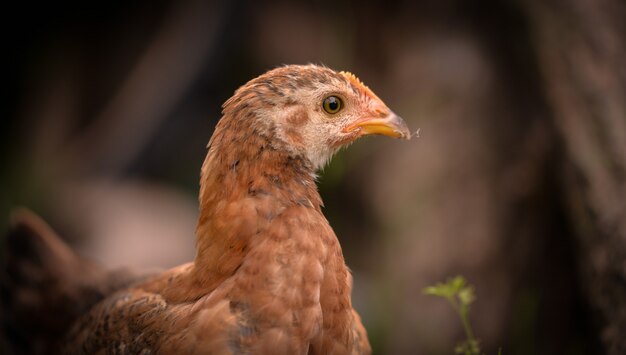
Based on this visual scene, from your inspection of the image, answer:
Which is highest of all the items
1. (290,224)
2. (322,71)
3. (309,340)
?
(322,71)

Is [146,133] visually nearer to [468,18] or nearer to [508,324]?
[468,18]

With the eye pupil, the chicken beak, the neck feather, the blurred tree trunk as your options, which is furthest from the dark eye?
the blurred tree trunk

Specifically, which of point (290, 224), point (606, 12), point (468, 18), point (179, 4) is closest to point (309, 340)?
point (290, 224)

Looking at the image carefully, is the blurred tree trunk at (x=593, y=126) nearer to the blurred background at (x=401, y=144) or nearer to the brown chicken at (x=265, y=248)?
the blurred background at (x=401, y=144)

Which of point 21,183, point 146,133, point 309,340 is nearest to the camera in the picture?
point 309,340

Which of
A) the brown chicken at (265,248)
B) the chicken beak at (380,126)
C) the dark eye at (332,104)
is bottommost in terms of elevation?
the brown chicken at (265,248)

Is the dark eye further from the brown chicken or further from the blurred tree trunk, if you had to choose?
the blurred tree trunk

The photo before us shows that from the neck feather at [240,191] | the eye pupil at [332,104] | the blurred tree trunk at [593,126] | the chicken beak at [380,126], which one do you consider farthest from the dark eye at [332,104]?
the blurred tree trunk at [593,126]
